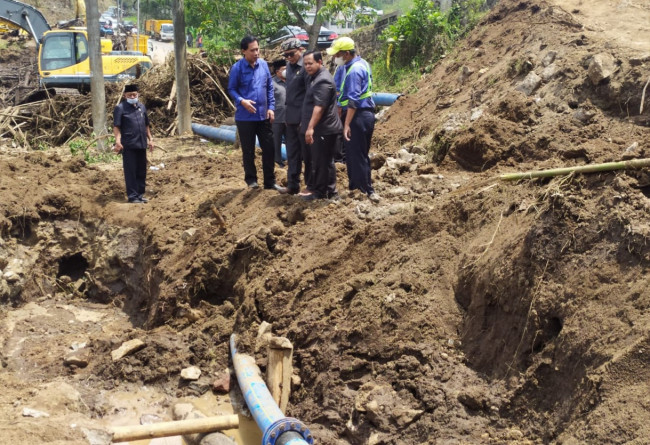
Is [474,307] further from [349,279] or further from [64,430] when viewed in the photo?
[64,430]

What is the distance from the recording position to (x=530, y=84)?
9.22m

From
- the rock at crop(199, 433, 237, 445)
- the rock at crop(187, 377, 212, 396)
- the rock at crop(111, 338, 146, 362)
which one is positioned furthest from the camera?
the rock at crop(111, 338, 146, 362)

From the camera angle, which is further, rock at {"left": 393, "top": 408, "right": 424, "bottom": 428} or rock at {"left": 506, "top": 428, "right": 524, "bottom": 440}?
rock at {"left": 393, "top": 408, "right": 424, "bottom": 428}

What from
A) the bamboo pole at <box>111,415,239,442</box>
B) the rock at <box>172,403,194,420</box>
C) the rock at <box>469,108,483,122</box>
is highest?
the rock at <box>469,108,483,122</box>

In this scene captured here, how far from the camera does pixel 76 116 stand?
53.0ft

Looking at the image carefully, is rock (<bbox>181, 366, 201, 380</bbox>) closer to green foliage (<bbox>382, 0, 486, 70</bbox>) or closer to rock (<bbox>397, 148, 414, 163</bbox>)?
rock (<bbox>397, 148, 414, 163</bbox>)

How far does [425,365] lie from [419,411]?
41 cm

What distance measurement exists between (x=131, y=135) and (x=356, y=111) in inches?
141

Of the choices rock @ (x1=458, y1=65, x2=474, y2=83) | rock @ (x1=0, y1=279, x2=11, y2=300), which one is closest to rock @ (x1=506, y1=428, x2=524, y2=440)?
rock @ (x1=0, y1=279, x2=11, y2=300)

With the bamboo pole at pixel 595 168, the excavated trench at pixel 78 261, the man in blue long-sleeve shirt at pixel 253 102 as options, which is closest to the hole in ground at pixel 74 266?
the excavated trench at pixel 78 261

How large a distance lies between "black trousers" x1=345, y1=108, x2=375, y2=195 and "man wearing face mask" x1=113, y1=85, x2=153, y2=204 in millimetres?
3399

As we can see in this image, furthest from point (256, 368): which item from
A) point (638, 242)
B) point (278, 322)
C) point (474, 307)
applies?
point (638, 242)

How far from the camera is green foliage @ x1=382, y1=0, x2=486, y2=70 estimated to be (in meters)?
15.2

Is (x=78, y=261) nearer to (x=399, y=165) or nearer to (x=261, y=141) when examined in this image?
(x=261, y=141)
